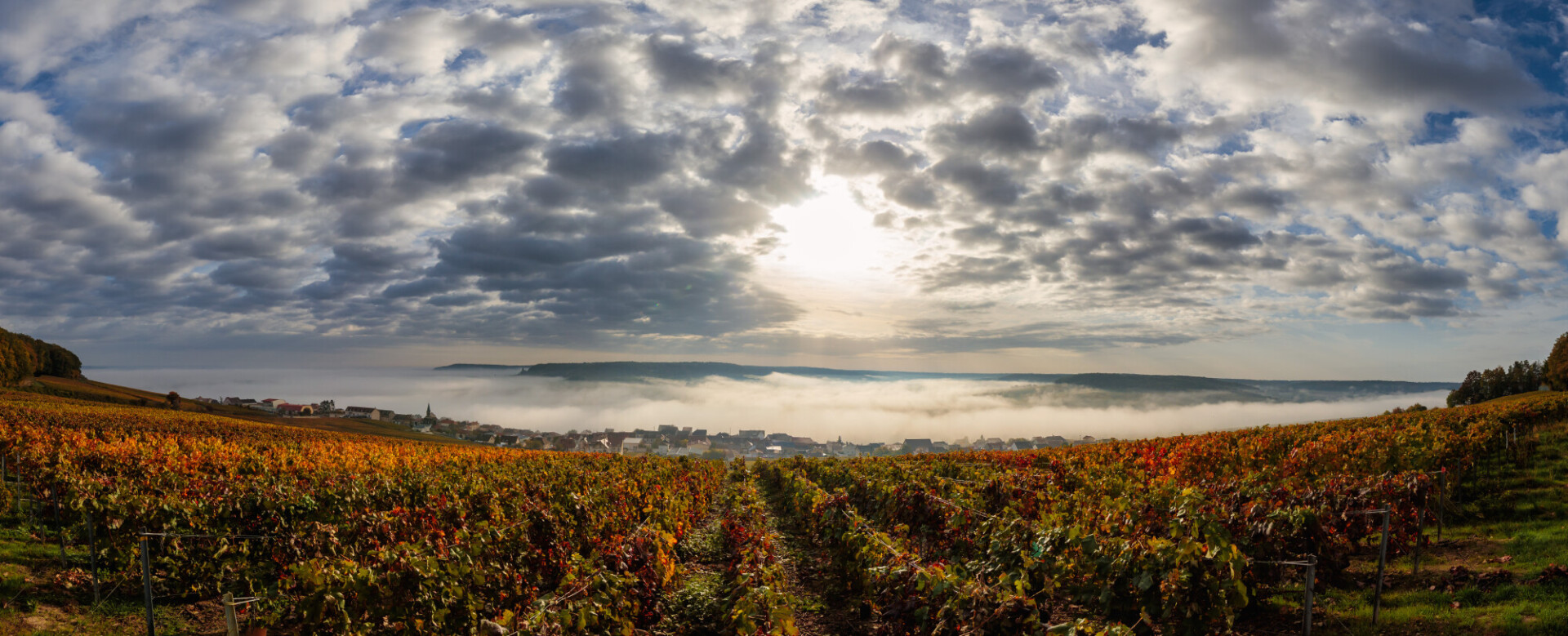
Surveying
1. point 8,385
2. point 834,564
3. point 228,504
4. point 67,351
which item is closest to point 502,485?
point 228,504

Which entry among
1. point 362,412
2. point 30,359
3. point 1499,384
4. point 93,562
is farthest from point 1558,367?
point 362,412

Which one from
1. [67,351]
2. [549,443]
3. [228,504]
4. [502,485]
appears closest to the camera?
[228,504]

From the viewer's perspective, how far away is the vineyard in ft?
23.3

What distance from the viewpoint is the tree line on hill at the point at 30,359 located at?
82312 mm

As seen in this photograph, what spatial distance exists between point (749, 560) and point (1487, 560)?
12613 millimetres

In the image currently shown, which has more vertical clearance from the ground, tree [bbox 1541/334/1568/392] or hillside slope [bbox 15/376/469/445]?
tree [bbox 1541/334/1568/392]

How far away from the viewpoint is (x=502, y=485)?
17703 millimetres

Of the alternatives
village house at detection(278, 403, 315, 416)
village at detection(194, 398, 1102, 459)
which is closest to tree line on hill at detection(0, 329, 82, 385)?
village at detection(194, 398, 1102, 459)

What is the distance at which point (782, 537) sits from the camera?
20.3m

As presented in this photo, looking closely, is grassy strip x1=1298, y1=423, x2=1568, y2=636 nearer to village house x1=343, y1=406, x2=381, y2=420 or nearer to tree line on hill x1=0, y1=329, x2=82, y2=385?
tree line on hill x1=0, y1=329, x2=82, y2=385

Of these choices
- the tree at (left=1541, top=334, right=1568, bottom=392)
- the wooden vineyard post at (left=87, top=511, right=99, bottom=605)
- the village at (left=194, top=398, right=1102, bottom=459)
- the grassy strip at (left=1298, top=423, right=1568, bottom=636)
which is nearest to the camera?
the grassy strip at (left=1298, top=423, right=1568, bottom=636)

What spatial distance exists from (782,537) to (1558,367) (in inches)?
3376

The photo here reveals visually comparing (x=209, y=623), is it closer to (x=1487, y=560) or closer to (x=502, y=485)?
(x=502, y=485)

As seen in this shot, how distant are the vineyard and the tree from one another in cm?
6006
